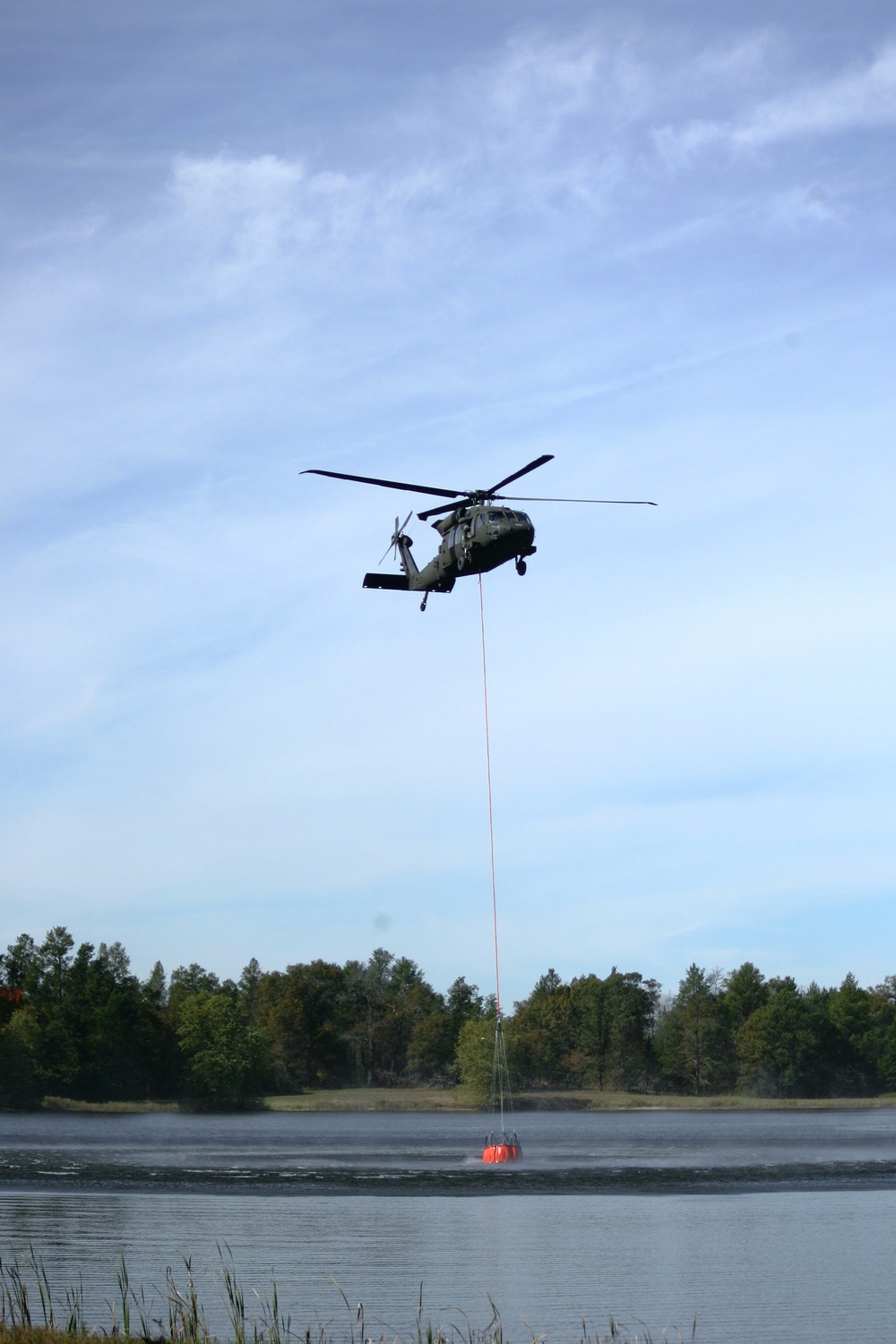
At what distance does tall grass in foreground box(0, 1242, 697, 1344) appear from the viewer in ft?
61.2

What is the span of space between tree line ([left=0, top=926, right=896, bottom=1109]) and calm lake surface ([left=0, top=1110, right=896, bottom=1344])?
121ft

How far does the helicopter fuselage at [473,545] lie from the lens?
112ft

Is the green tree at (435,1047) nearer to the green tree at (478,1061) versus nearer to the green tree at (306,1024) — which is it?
the green tree at (306,1024)

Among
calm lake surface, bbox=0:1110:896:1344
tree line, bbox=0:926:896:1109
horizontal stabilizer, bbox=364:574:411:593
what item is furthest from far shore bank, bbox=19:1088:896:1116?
horizontal stabilizer, bbox=364:574:411:593

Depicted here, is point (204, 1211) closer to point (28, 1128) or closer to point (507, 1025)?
point (28, 1128)

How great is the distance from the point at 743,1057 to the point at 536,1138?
54153mm

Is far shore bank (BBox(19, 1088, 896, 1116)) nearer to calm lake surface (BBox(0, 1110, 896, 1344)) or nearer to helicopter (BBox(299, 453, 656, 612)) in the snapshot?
calm lake surface (BBox(0, 1110, 896, 1344))

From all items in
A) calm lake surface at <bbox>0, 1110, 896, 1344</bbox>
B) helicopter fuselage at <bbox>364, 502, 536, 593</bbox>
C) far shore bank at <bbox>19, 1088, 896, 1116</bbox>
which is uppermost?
helicopter fuselage at <bbox>364, 502, 536, 593</bbox>

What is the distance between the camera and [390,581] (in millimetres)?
39594

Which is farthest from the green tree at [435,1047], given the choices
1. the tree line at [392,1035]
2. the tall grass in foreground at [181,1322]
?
the tall grass in foreground at [181,1322]

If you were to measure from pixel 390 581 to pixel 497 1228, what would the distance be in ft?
75.7

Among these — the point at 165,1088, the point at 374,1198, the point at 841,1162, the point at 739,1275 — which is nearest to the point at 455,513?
the point at 739,1275

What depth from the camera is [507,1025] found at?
505ft

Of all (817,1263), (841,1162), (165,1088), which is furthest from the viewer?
(165,1088)
